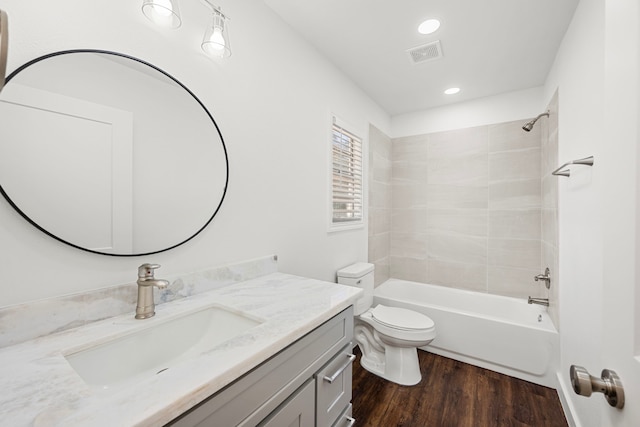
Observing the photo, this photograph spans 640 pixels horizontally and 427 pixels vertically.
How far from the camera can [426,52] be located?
205 centimetres

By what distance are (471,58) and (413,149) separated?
4.13ft

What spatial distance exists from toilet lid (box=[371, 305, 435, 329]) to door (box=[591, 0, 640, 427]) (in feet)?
5.13

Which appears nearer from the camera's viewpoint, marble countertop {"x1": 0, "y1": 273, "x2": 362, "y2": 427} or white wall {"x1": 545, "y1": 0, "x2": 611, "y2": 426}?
marble countertop {"x1": 0, "y1": 273, "x2": 362, "y2": 427}

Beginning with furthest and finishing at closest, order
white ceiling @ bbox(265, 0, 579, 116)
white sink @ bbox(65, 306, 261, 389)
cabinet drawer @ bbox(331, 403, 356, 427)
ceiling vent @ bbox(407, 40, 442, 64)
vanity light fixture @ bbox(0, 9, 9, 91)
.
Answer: ceiling vent @ bbox(407, 40, 442, 64), white ceiling @ bbox(265, 0, 579, 116), cabinet drawer @ bbox(331, 403, 356, 427), white sink @ bbox(65, 306, 261, 389), vanity light fixture @ bbox(0, 9, 9, 91)

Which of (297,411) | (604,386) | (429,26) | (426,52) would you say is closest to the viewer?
(604,386)

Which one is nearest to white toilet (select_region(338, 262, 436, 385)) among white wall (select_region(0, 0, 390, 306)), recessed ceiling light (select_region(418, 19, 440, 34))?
white wall (select_region(0, 0, 390, 306))

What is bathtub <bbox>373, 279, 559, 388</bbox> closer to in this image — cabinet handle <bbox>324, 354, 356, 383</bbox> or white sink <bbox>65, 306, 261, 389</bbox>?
cabinet handle <bbox>324, 354, 356, 383</bbox>

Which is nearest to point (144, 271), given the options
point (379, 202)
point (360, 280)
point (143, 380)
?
point (143, 380)

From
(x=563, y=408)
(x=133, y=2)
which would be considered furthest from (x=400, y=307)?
(x=133, y=2)

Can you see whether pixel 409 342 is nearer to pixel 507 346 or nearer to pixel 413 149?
pixel 507 346

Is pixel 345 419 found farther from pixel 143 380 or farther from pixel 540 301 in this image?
pixel 540 301

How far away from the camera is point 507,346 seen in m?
2.15

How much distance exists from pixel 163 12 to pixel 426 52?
6.05 feet

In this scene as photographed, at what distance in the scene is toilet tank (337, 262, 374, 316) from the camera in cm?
222
